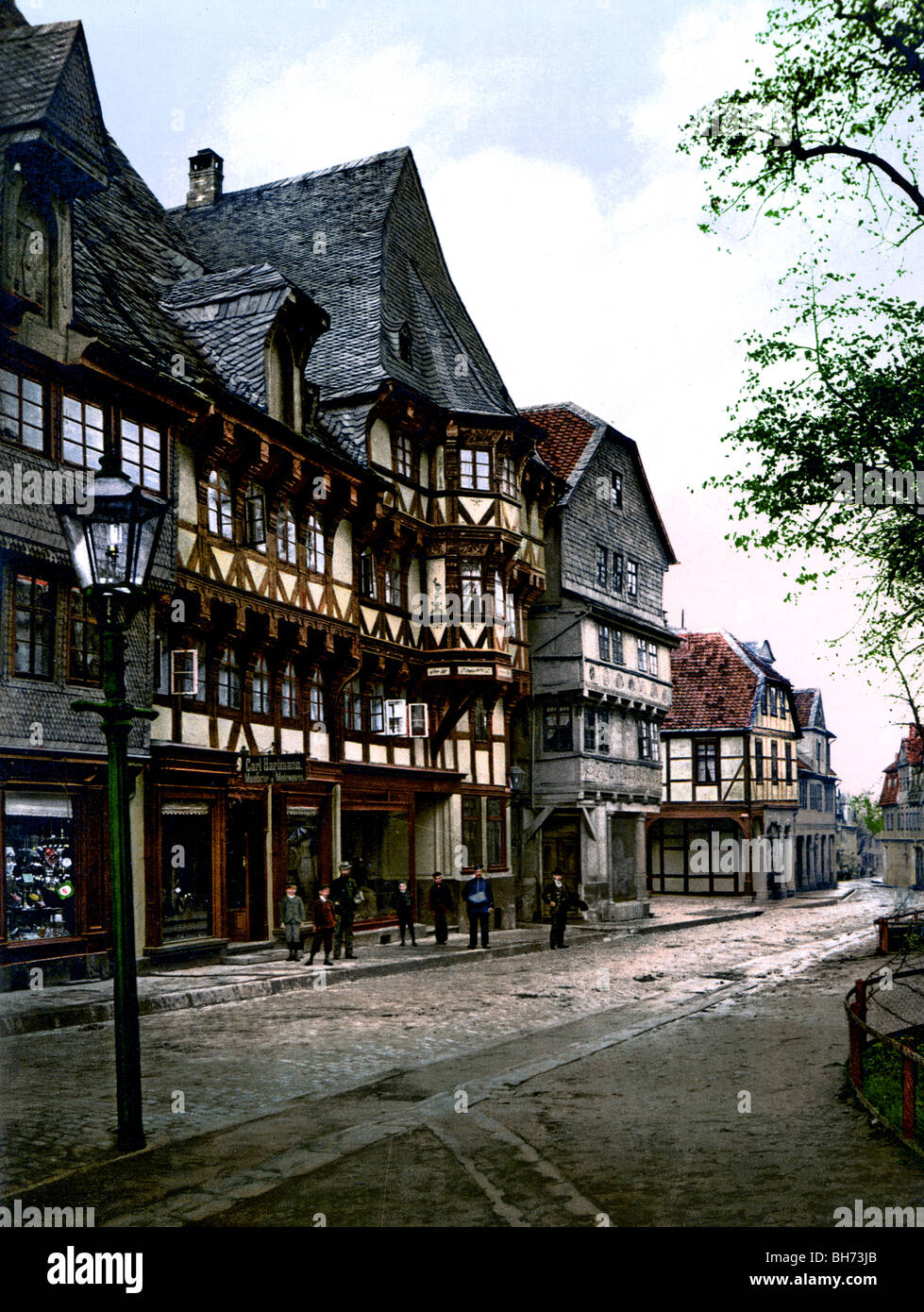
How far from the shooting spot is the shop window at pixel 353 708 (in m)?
31.1

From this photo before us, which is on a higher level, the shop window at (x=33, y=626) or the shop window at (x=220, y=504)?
the shop window at (x=220, y=504)

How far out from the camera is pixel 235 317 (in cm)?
2714

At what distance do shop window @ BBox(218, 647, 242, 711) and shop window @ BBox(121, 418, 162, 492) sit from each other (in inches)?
161

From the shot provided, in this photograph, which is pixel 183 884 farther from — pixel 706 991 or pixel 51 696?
pixel 706 991

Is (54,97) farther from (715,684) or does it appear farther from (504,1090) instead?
(715,684)

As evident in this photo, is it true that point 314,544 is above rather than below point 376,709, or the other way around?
above

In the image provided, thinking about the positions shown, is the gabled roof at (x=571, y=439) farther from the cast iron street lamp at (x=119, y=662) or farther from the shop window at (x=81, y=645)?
the cast iron street lamp at (x=119, y=662)

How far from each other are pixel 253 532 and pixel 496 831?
1534cm

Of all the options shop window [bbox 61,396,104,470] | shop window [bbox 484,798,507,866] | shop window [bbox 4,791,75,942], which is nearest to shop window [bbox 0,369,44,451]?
shop window [bbox 61,396,104,470]

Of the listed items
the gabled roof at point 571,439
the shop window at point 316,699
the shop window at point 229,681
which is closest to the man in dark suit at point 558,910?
the shop window at point 316,699

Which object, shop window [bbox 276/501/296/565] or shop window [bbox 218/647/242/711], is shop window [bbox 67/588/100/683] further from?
shop window [bbox 276/501/296/565]

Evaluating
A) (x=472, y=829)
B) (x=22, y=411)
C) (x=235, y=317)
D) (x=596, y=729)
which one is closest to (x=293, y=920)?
(x=22, y=411)

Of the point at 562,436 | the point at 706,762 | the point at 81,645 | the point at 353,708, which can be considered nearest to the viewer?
the point at 81,645

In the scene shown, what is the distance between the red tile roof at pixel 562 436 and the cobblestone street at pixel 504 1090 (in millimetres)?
24054
